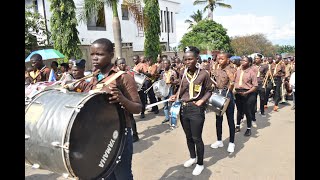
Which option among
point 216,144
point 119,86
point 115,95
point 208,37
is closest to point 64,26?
point 216,144

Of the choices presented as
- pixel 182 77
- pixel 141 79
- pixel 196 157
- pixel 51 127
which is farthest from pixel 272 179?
pixel 141 79

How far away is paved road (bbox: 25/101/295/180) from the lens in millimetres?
4344

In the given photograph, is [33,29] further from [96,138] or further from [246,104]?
[96,138]

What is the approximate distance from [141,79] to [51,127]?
5412 mm

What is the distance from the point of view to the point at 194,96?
411 centimetres

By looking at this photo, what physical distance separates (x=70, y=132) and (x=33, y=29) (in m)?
15.8

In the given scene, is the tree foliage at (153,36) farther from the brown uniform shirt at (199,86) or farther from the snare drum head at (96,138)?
the snare drum head at (96,138)

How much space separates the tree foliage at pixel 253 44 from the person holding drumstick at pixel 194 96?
4449 cm

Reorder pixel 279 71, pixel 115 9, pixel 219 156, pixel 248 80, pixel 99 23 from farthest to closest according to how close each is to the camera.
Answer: pixel 99 23, pixel 115 9, pixel 279 71, pixel 248 80, pixel 219 156

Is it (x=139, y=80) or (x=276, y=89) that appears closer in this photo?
(x=139, y=80)

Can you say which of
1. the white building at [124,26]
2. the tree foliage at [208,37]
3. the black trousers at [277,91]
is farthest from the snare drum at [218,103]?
the tree foliage at [208,37]

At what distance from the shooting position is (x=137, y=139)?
20.2 feet

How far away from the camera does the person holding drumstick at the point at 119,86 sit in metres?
2.42
